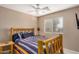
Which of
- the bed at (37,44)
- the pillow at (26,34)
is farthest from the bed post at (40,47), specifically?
the pillow at (26,34)

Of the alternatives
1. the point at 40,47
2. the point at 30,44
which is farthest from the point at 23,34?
the point at 40,47

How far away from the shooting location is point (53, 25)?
1.37 metres

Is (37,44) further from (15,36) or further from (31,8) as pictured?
(31,8)

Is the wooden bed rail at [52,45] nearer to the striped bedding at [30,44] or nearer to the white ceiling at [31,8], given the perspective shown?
the striped bedding at [30,44]

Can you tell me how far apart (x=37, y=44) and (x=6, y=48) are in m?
0.39

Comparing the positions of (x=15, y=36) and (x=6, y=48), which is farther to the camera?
(x=15, y=36)

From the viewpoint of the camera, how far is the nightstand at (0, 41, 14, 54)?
119 centimetres

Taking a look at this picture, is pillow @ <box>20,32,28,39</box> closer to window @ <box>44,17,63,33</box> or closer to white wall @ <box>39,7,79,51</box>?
window @ <box>44,17,63,33</box>

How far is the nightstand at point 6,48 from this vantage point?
1.19 metres

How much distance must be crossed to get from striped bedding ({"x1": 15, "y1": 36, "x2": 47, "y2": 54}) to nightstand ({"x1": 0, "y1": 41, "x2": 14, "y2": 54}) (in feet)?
0.33

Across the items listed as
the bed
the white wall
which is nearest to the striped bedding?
the bed

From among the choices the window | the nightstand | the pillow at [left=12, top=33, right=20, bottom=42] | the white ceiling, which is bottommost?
the nightstand
